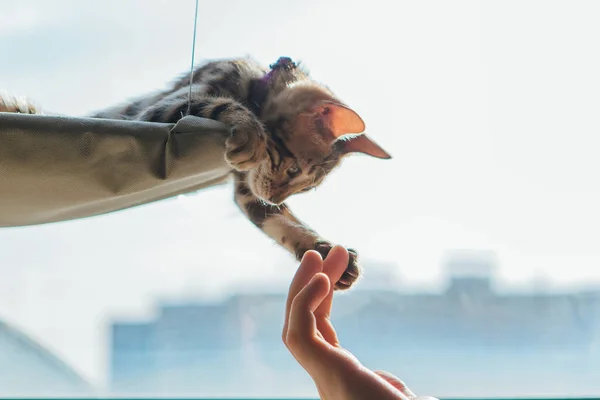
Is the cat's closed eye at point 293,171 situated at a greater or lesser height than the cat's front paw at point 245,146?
lesser

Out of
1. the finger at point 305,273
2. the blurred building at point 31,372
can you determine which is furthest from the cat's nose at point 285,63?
the blurred building at point 31,372

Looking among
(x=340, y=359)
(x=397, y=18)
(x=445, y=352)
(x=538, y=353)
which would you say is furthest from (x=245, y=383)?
(x=340, y=359)

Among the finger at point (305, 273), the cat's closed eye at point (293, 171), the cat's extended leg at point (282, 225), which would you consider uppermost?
the finger at point (305, 273)

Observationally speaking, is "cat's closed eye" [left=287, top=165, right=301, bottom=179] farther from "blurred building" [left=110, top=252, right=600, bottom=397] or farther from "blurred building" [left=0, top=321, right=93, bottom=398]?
"blurred building" [left=0, top=321, right=93, bottom=398]

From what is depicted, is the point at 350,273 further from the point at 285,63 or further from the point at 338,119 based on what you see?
the point at 285,63

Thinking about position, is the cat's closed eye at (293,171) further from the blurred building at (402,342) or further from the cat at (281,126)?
the blurred building at (402,342)

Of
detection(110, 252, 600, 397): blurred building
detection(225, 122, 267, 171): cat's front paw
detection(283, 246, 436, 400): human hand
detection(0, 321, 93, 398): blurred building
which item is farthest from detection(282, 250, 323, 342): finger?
detection(0, 321, 93, 398): blurred building
